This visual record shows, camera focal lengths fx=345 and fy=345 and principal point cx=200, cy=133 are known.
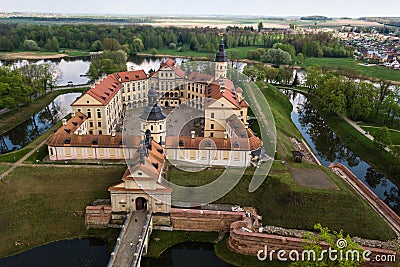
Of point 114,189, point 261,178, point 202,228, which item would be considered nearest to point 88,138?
point 114,189

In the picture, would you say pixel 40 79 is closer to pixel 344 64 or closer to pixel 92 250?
pixel 92 250

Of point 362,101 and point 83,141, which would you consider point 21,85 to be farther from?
point 362,101

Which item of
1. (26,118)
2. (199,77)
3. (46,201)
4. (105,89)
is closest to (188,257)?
(46,201)

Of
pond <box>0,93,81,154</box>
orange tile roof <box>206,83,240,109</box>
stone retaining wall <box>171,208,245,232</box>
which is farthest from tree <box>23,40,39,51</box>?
stone retaining wall <box>171,208,245,232</box>

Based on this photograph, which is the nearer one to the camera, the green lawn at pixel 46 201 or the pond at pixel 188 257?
the pond at pixel 188 257

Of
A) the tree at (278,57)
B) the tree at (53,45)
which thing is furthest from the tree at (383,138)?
the tree at (53,45)

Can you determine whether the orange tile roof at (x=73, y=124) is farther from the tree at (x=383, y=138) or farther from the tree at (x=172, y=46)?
the tree at (x=172, y=46)
